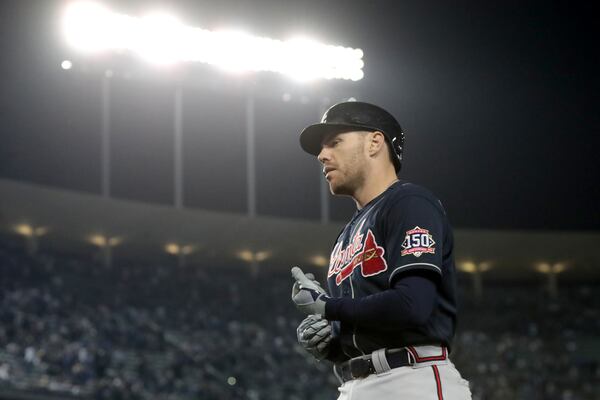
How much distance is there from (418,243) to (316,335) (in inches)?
16.3

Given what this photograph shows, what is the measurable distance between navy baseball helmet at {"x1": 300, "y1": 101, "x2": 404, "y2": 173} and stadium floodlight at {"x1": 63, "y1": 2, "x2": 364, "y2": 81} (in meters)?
17.0

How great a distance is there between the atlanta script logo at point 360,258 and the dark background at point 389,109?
59.6 feet

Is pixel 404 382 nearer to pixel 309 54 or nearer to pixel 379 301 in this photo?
pixel 379 301

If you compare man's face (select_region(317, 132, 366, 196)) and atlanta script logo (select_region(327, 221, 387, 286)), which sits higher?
man's face (select_region(317, 132, 366, 196))

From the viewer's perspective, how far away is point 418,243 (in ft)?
7.62

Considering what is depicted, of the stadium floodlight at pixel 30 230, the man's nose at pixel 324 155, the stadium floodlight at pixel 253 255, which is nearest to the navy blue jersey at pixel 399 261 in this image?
the man's nose at pixel 324 155

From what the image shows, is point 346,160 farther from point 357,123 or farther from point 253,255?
point 253,255

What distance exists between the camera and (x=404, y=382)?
2.33 m

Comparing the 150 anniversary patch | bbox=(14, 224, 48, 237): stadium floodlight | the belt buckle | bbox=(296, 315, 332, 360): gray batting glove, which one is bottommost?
the belt buckle

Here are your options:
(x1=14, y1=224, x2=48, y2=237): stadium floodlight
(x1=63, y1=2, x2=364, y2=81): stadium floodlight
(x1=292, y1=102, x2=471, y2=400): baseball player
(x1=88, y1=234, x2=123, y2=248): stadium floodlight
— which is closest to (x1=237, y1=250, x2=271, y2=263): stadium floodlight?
(x1=88, y1=234, x2=123, y2=248): stadium floodlight

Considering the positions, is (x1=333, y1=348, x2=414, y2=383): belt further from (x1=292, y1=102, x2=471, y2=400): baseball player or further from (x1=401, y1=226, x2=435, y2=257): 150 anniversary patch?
(x1=401, y1=226, x2=435, y2=257): 150 anniversary patch

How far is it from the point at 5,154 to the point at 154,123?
14.3 ft

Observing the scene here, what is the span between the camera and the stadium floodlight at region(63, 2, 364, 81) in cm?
1881

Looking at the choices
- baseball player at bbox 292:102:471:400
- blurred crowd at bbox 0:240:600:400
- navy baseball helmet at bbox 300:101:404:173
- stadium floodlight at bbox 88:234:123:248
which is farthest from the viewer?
stadium floodlight at bbox 88:234:123:248
